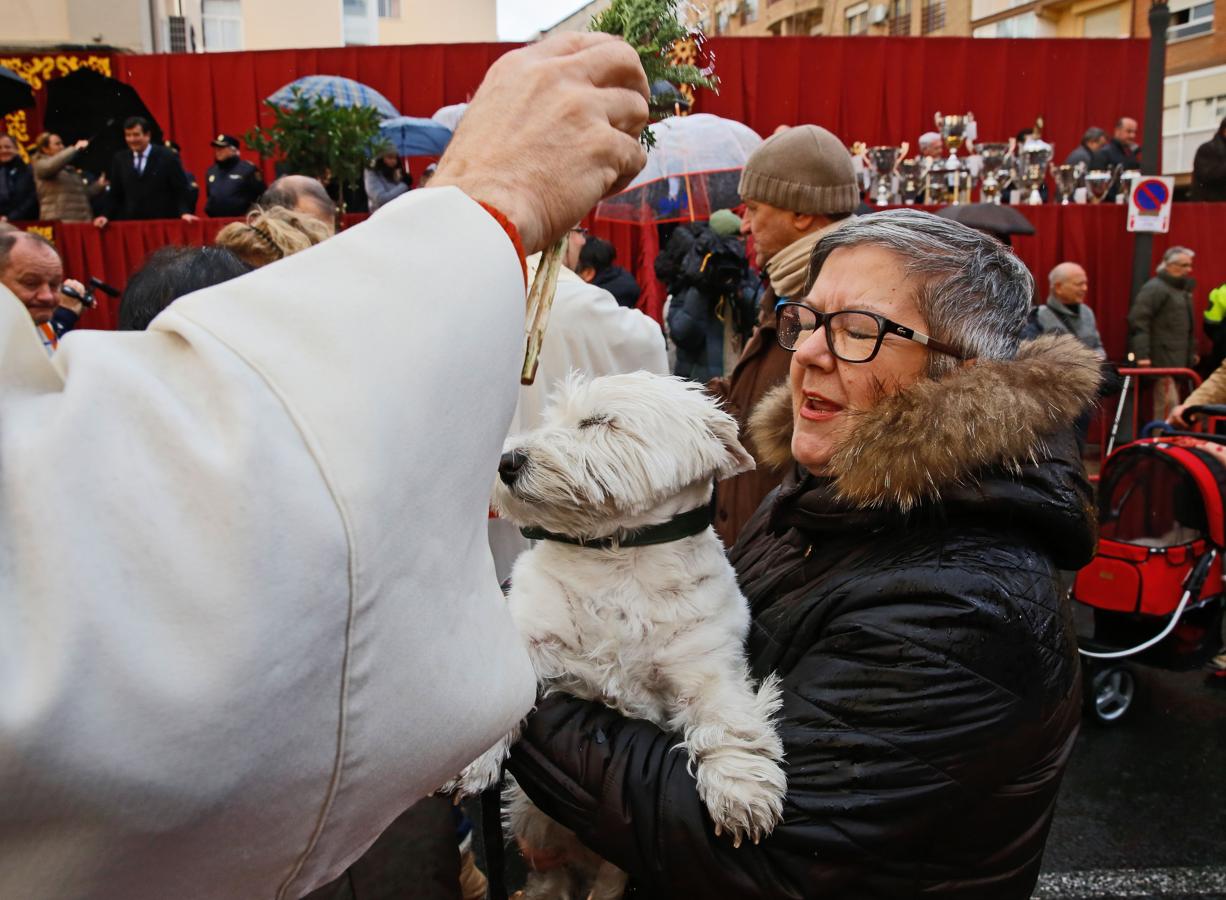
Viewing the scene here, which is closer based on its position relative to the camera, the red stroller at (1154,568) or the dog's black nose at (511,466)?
the dog's black nose at (511,466)

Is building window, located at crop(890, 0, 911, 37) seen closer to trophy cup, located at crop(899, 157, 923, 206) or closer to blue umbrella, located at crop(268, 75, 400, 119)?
trophy cup, located at crop(899, 157, 923, 206)

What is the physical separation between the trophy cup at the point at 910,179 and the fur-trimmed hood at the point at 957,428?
34.3 feet

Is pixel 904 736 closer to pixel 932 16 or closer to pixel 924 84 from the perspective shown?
pixel 924 84

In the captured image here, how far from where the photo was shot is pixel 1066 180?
1212cm

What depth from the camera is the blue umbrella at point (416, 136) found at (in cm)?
1241

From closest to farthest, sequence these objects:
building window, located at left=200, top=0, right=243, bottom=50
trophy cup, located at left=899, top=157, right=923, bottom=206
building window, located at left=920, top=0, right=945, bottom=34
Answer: trophy cup, located at left=899, top=157, right=923, bottom=206, building window, located at left=200, top=0, right=243, bottom=50, building window, located at left=920, top=0, right=945, bottom=34

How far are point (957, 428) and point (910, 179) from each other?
438 inches

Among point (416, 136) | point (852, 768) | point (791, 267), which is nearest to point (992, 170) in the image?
point (416, 136)

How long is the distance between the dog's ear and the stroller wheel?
381cm

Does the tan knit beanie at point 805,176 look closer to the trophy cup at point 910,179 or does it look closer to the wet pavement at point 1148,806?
the wet pavement at point 1148,806

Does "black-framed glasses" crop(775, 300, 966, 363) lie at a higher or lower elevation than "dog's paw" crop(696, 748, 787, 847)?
higher

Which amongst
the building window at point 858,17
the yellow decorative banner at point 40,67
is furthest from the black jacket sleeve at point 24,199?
the building window at point 858,17

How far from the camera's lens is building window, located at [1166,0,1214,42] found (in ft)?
90.3

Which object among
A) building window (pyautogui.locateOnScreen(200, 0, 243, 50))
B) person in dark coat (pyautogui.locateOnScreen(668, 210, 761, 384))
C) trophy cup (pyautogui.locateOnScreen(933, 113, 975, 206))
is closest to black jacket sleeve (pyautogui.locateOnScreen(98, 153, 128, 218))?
person in dark coat (pyautogui.locateOnScreen(668, 210, 761, 384))
